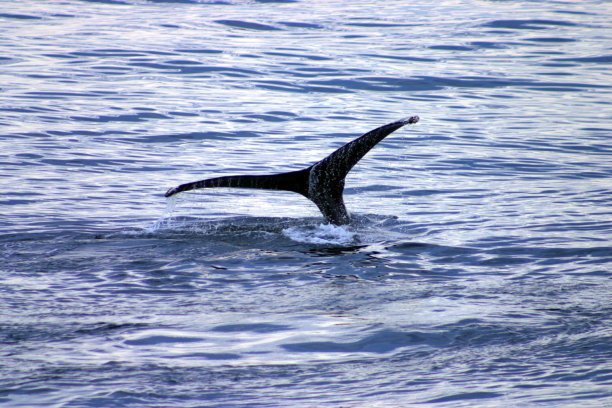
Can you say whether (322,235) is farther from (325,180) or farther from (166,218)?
(166,218)

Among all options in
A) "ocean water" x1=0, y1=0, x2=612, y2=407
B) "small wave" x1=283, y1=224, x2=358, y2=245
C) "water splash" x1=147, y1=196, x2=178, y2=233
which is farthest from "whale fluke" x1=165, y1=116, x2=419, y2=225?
"water splash" x1=147, y1=196, x2=178, y2=233

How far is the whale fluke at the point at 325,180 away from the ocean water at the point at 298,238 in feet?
0.99

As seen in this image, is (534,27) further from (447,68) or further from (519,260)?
(519,260)

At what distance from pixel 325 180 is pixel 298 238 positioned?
0.65m

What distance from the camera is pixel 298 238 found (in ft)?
30.5

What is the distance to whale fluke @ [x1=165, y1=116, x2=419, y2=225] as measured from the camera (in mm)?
8711

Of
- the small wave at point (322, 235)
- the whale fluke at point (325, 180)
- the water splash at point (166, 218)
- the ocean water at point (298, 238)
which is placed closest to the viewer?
the ocean water at point (298, 238)

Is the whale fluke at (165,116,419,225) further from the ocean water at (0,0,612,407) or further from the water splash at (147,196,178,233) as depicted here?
the water splash at (147,196,178,233)

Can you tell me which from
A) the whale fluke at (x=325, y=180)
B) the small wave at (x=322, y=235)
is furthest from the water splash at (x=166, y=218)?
the small wave at (x=322, y=235)

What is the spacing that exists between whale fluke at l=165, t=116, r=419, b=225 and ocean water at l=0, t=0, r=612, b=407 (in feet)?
0.99

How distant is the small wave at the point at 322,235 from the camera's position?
9.14m

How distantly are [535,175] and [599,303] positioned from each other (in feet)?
21.4

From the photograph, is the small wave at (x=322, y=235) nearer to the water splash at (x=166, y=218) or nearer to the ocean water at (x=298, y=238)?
the ocean water at (x=298, y=238)

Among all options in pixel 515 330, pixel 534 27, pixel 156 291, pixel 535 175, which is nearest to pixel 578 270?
pixel 515 330
